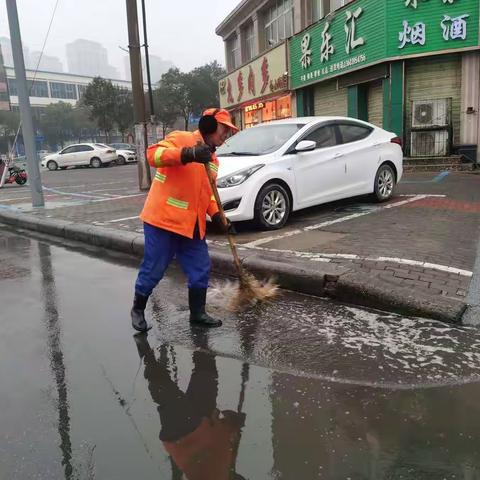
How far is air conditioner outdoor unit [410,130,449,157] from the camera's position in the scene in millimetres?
14820

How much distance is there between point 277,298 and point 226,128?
5.72 ft

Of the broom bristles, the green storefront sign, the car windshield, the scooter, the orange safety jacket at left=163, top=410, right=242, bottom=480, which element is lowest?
the orange safety jacket at left=163, top=410, right=242, bottom=480

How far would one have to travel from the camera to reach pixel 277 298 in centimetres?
477

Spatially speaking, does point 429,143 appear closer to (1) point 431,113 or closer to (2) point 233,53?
(1) point 431,113

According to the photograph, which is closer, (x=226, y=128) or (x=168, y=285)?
(x=226, y=128)

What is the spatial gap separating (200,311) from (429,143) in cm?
1275

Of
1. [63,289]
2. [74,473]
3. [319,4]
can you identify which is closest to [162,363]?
[74,473]

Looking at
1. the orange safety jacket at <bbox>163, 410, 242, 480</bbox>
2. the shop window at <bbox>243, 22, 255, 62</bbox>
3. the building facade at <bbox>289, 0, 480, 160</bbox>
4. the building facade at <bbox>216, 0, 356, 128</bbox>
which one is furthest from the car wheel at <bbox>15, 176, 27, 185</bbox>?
the orange safety jacket at <bbox>163, 410, 242, 480</bbox>

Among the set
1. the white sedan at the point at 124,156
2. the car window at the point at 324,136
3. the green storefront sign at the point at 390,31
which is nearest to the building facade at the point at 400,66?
the green storefront sign at the point at 390,31

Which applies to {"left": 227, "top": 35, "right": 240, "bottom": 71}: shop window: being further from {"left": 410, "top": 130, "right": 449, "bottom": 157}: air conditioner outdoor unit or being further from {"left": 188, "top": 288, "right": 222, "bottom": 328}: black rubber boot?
{"left": 188, "top": 288, "right": 222, "bottom": 328}: black rubber boot

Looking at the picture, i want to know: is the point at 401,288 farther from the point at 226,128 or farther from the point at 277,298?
the point at 226,128

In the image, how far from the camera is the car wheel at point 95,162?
28484 millimetres

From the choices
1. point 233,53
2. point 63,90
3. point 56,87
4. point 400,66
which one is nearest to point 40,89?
point 56,87

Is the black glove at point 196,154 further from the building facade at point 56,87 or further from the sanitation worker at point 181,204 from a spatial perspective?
the building facade at point 56,87
